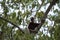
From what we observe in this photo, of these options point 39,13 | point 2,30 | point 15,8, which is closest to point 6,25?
point 2,30

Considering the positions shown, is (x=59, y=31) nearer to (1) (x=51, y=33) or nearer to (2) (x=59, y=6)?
(1) (x=51, y=33)

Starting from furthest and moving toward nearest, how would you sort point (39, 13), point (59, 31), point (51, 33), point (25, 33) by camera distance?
point (39, 13) → point (51, 33) → point (59, 31) → point (25, 33)

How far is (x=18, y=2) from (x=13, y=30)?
4.04 ft

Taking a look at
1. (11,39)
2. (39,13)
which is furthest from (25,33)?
(39,13)

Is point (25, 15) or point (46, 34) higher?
point (25, 15)

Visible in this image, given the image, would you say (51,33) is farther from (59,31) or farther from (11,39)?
(11,39)

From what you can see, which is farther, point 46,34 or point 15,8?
point 15,8

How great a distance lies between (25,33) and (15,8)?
2290mm

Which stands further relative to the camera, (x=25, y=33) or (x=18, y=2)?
(x=18, y=2)

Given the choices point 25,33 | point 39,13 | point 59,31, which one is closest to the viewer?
point 25,33

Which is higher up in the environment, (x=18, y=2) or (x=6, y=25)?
(x=18, y=2)

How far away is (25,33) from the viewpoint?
575 centimetres

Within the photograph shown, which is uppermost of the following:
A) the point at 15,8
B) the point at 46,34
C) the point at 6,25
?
the point at 15,8

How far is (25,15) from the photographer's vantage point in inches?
A: 321
